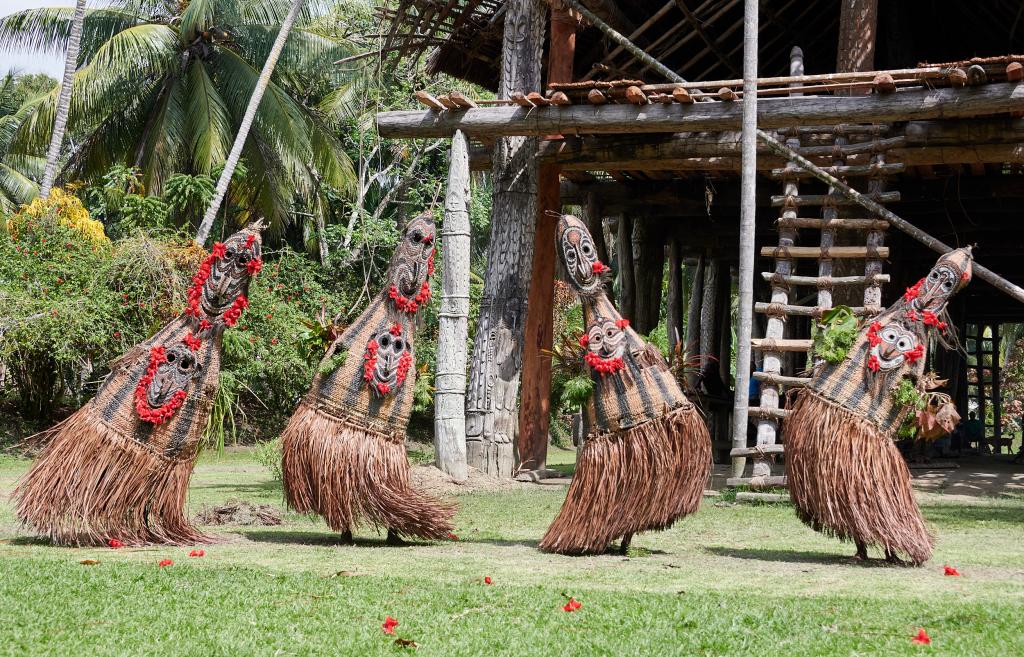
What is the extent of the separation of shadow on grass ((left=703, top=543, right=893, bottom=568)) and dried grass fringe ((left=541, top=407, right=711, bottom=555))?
0.55 m

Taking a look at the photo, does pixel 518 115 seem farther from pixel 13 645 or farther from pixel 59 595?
pixel 13 645

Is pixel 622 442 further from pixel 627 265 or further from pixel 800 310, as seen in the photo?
pixel 627 265

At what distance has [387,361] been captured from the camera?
268 inches

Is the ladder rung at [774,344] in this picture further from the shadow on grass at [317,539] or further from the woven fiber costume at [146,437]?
the woven fiber costume at [146,437]

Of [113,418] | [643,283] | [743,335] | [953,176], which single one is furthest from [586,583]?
[643,283]

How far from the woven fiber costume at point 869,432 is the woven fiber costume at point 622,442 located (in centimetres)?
57

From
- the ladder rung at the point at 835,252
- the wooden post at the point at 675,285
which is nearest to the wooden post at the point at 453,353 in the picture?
the ladder rung at the point at 835,252

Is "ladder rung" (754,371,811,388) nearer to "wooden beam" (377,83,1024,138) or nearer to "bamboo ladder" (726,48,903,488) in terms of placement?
"bamboo ladder" (726,48,903,488)

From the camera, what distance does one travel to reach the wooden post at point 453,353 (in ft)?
37.1

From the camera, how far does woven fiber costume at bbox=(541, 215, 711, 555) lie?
6316 mm

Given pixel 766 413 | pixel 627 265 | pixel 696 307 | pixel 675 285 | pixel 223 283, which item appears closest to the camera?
pixel 223 283

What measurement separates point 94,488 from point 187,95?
14641 mm

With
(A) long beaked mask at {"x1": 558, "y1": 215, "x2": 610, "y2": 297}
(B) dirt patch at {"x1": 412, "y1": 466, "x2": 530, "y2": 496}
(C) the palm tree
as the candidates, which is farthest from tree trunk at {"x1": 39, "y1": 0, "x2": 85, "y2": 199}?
(A) long beaked mask at {"x1": 558, "y1": 215, "x2": 610, "y2": 297}

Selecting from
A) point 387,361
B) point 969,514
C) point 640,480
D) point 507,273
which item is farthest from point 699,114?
point 640,480
